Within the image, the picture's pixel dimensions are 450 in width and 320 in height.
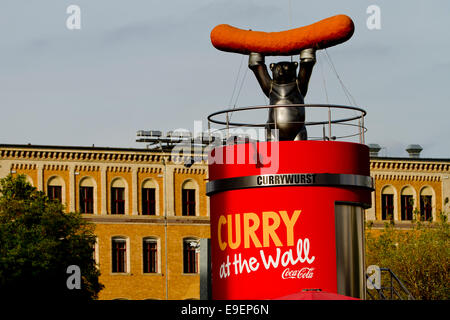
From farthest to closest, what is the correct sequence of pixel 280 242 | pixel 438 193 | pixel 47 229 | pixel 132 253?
pixel 438 193
pixel 132 253
pixel 47 229
pixel 280 242

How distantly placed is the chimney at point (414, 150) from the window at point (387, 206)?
5.67 metres

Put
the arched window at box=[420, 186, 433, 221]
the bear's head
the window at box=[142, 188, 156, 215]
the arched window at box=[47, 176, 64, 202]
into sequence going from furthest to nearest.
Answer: the arched window at box=[420, 186, 433, 221]
the window at box=[142, 188, 156, 215]
the arched window at box=[47, 176, 64, 202]
the bear's head

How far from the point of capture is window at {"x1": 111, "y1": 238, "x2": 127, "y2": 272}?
75.4 metres

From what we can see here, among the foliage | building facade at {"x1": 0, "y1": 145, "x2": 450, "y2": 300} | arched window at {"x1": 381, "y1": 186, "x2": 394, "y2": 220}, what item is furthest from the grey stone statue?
arched window at {"x1": 381, "y1": 186, "x2": 394, "y2": 220}

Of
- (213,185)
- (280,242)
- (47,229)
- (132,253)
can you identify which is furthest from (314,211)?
(132,253)

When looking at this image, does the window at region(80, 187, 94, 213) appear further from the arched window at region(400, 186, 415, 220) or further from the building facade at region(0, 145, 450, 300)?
the arched window at region(400, 186, 415, 220)

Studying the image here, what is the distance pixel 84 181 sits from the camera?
249 feet

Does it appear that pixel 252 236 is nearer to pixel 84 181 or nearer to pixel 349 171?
pixel 349 171

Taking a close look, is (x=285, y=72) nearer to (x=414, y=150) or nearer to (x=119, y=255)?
(x=119, y=255)

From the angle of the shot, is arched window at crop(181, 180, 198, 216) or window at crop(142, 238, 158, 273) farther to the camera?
arched window at crop(181, 180, 198, 216)

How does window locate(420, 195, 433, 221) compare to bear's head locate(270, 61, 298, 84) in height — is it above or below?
below

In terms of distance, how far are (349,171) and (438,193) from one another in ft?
212

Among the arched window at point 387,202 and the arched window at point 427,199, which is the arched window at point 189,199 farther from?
the arched window at point 427,199

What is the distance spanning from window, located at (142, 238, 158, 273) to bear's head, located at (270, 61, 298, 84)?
55.0m
